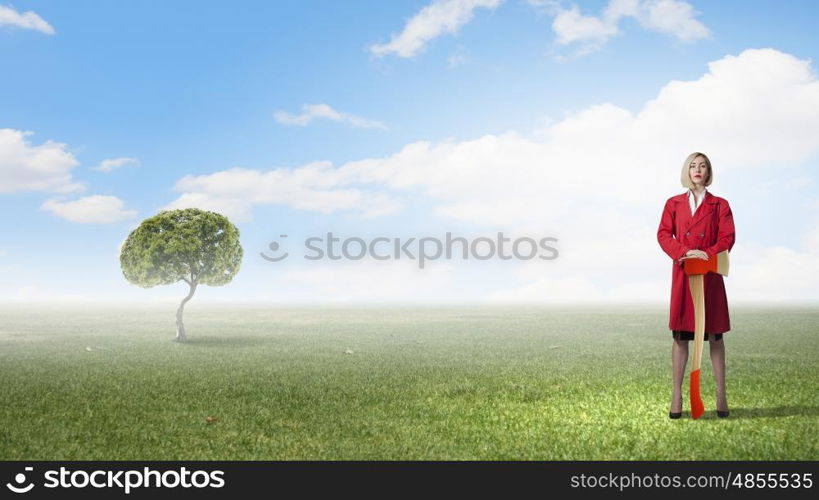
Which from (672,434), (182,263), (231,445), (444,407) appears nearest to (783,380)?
(672,434)

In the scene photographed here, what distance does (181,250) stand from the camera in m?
35.3

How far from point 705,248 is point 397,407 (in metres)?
7.10

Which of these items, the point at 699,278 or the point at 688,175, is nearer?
the point at 699,278

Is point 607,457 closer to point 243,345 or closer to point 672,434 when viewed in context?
point 672,434

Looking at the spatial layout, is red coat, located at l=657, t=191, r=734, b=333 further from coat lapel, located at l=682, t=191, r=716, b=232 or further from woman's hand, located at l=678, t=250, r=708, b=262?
woman's hand, located at l=678, t=250, r=708, b=262

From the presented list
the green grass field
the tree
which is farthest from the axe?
the tree

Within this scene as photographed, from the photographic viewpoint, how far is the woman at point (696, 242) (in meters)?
10.8

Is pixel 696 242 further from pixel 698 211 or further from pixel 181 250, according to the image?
pixel 181 250

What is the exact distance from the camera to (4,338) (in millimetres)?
39844

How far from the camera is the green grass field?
404 inches

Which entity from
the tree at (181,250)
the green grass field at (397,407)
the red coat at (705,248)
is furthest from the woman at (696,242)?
the tree at (181,250)

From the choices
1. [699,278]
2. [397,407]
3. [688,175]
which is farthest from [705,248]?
[397,407]
